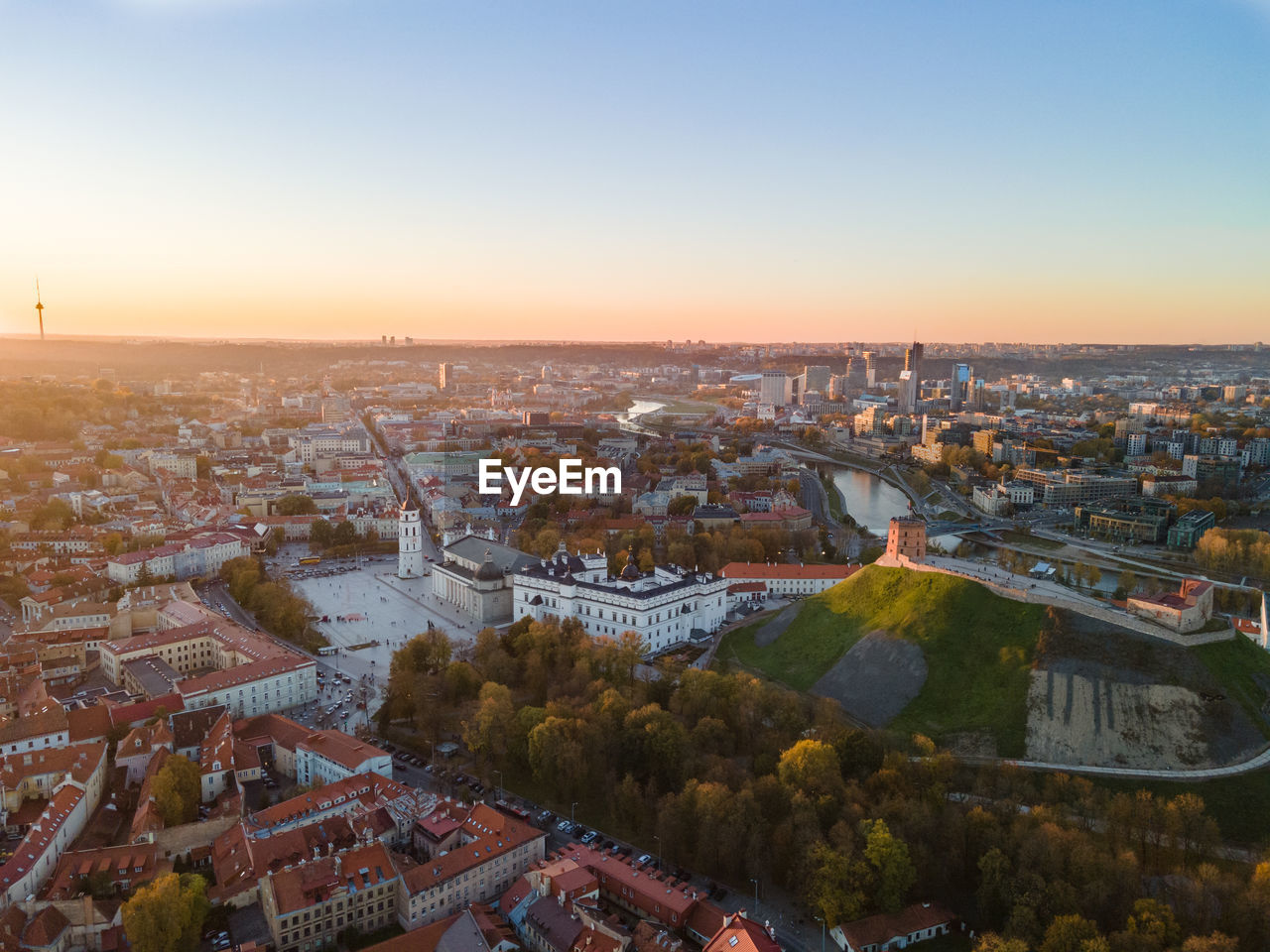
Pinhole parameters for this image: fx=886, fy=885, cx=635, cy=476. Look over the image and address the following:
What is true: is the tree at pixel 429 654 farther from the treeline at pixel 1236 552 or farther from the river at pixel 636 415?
the river at pixel 636 415

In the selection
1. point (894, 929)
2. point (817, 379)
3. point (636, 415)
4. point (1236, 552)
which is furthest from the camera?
point (817, 379)

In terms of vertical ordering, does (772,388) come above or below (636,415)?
above

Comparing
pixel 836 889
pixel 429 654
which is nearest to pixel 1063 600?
pixel 836 889

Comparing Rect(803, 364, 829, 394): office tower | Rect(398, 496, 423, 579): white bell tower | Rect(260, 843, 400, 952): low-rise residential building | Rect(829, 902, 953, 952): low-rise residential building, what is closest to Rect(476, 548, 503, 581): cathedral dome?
Rect(398, 496, 423, 579): white bell tower

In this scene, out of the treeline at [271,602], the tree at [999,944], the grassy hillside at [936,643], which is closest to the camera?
the tree at [999,944]

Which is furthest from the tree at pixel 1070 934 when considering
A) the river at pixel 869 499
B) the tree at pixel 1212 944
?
the river at pixel 869 499

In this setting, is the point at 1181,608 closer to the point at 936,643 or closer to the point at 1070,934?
the point at 936,643
